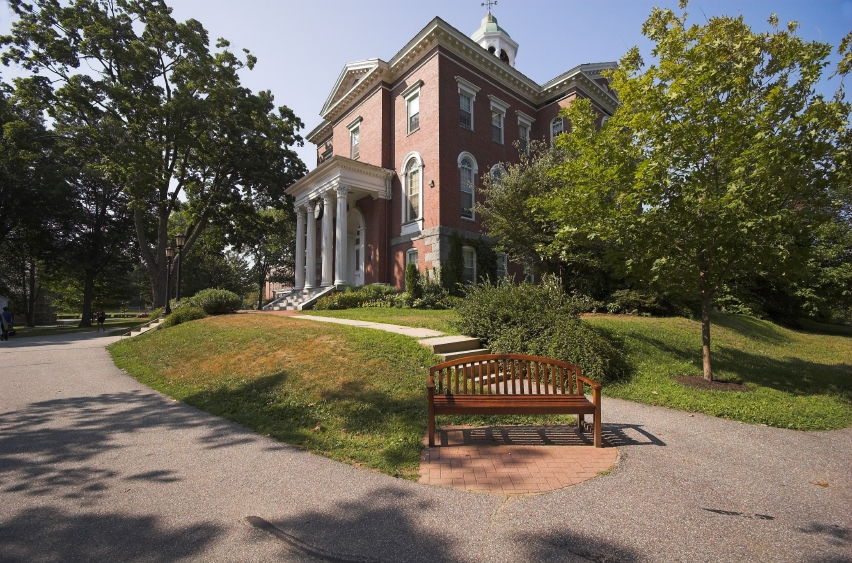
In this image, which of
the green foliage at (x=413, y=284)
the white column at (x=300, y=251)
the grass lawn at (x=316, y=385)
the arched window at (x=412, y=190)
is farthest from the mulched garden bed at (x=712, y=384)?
the white column at (x=300, y=251)

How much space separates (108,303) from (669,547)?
5251cm

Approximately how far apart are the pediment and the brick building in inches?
3.3

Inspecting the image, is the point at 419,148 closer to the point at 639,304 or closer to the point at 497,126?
the point at 497,126

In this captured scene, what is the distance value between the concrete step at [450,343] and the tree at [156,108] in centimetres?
2077

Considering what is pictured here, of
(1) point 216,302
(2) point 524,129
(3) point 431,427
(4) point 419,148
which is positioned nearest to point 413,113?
(4) point 419,148

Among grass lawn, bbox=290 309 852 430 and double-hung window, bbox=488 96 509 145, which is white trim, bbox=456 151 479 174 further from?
grass lawn, bbox=290 309 852 430

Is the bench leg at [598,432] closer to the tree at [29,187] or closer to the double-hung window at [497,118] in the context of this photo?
the double-hung window at [497,118]

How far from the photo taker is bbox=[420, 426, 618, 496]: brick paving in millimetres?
3576

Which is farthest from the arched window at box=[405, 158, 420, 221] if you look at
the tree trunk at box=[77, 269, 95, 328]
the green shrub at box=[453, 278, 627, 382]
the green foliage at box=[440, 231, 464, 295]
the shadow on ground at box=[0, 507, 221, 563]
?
the tree trunk at box=[77, 269, 95, 328]

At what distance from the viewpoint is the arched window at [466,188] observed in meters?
19.8

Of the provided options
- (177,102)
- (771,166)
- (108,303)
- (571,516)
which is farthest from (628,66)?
(108,303)

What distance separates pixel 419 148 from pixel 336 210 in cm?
540

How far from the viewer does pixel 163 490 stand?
11.3 ft

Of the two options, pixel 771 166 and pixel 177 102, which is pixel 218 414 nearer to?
pixel 771 166
